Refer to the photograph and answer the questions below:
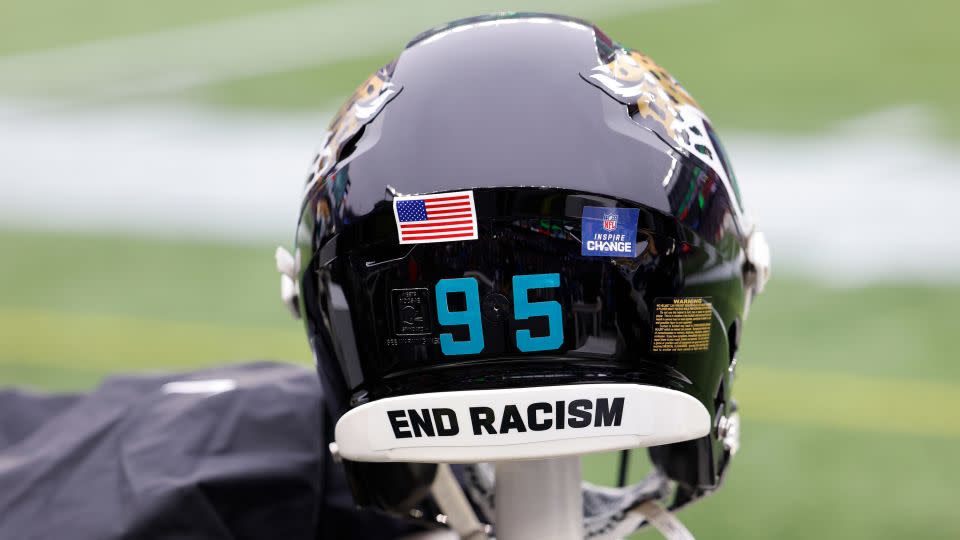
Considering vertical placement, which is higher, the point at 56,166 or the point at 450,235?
the point at 450,235

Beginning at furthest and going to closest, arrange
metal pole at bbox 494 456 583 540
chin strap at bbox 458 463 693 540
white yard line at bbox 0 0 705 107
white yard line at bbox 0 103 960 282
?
white yard line at bbox 0 0 705 107 < white yard line at bbox 0 103 960 282 < chin strap at bbox 458 463 693 540 < metal pole at bbox 494 456 583 540

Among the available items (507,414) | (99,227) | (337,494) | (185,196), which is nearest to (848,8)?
(185,196)

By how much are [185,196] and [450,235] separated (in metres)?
3.06

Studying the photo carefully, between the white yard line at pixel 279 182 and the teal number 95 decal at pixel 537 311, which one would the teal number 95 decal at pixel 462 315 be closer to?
the teal number 95 decal at pixel 537 311

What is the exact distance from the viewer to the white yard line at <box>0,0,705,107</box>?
4945 millimetres

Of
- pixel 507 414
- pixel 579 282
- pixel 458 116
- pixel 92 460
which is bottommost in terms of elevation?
pixel 92 460

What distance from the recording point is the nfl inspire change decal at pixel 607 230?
A: 1.12 metres

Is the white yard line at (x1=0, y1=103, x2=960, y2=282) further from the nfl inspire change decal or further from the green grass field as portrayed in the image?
the nfl inspire change decal

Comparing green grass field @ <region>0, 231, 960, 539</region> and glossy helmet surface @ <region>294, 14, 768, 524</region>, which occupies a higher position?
glossy helmet surface @ <region>294, 14, 768, 524</region>

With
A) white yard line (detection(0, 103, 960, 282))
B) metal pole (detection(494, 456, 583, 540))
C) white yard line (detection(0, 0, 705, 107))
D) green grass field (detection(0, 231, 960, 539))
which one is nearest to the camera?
metal pole (detection(494, 456, 583, 540))

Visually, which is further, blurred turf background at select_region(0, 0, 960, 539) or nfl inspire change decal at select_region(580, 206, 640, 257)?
blurred turf background at select_region(0, 0, 960, 539)

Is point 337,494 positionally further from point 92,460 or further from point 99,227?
point 99,227

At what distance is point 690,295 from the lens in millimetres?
1176

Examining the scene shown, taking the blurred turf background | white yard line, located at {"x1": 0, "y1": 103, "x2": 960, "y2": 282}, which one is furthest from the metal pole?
white yard line, located at {"x1": 0, "y1": 103, "x2": 960, "y2": 282}
